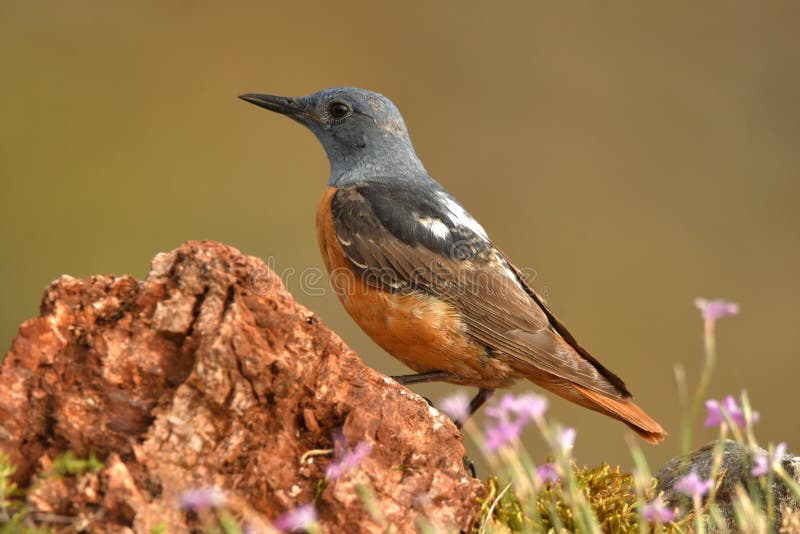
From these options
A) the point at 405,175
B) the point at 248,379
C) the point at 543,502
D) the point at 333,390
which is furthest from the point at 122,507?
the point at 405,175

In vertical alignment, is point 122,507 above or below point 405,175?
below

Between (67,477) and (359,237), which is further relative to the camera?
(359,237)

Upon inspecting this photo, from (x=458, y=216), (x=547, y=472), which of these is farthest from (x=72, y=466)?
(x=458, y=216)

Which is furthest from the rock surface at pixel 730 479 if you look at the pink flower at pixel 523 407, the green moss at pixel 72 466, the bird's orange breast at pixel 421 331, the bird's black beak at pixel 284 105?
the bird's black beak at pixel 284 105

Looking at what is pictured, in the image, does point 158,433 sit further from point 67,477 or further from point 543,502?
point 543,502

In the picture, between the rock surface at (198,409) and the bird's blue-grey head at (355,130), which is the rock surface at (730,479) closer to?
the rock surface at (198,409)

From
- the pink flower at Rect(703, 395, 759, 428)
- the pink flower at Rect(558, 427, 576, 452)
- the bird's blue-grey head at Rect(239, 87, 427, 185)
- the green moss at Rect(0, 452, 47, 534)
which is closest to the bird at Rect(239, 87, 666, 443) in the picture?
the bird's blue-grey head at Rect(239, 87, 427, 185)
